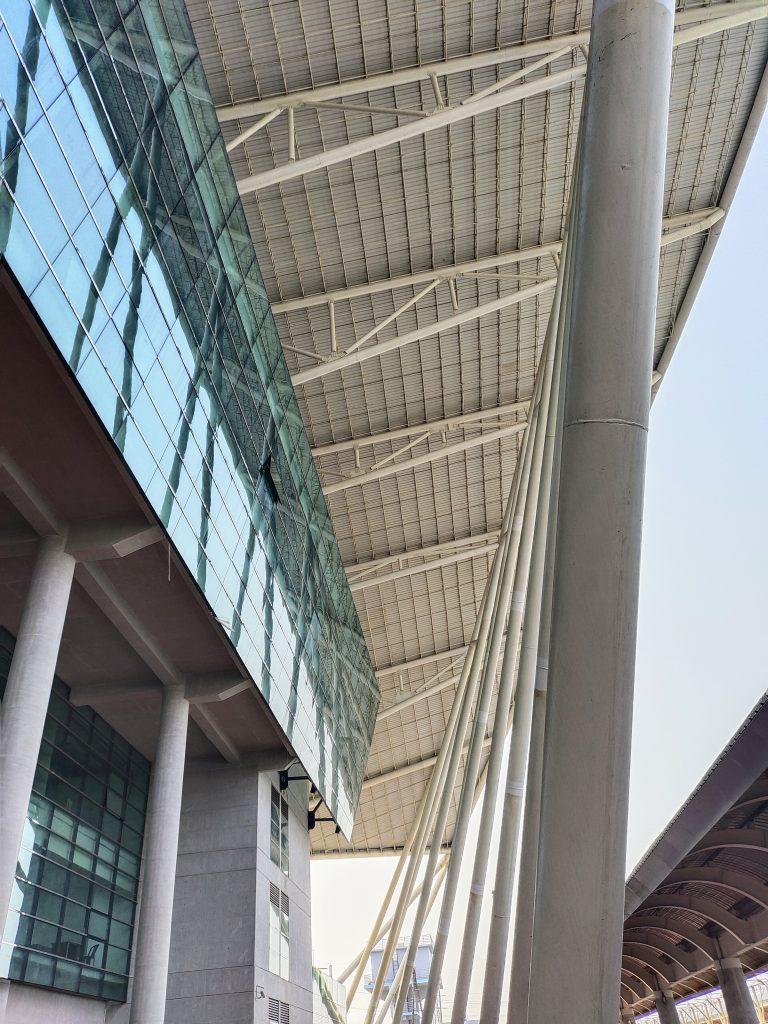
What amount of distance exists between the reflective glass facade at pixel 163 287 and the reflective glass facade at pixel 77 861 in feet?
14.2

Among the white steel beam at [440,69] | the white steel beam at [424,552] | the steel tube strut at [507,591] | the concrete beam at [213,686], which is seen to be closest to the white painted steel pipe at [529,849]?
Answer: the steel tube strut at [507,591]

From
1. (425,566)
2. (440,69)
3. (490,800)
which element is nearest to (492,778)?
(490,800)

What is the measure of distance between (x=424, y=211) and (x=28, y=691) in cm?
1786

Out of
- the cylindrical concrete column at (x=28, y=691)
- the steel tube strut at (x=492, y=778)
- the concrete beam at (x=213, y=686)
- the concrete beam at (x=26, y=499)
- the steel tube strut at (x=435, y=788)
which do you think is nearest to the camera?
the cylindrical concrete column at (x=28, y=691)

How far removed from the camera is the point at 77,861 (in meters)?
20.9

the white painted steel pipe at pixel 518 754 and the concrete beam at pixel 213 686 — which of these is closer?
the white painted steel pipe at pixel 518 754

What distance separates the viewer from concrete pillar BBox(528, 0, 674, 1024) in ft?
15.4

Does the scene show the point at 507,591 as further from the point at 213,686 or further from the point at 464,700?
the point at 213,686

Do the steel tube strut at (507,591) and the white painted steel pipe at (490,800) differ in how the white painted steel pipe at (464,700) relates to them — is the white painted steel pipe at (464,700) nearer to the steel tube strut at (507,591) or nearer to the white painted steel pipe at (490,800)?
the steel tube strut at (507,591)

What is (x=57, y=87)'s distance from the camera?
1247cm

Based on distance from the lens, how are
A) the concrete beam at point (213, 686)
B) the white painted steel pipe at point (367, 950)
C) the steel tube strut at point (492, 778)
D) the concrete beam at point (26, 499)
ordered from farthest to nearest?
the white painted steel pipe at point (367, 950) → the steel tube strut at point (492, 778) → the concrete beam at point (213, 686) → the concrete beam at point (26, 499)

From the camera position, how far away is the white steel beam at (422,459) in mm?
34850

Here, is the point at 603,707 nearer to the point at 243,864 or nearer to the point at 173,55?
the point at 173,55

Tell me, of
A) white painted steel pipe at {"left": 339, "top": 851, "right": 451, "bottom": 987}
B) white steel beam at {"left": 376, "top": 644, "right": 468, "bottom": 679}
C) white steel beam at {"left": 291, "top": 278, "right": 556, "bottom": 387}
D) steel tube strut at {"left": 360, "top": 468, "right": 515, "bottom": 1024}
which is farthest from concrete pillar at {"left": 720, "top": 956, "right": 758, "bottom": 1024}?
white steel beam at {"left": 291, "top": 278, "right": 556, "bottom": 387}
